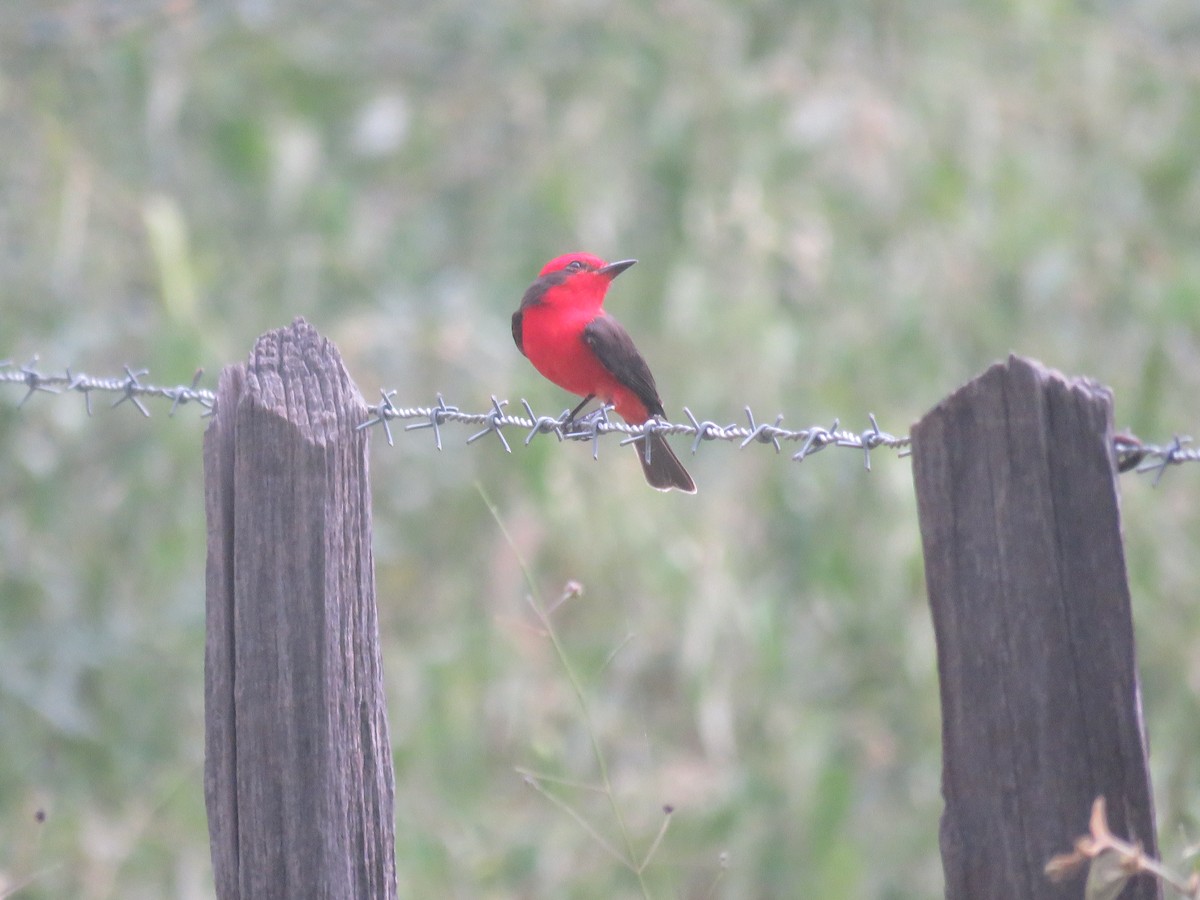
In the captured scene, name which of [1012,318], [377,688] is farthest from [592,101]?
[377,688]

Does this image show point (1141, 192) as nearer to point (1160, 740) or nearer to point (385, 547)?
point (1160, 740)

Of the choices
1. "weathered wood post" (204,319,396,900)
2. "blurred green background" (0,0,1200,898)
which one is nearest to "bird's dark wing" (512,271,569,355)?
"blurred green background" (0,0,1200,898)

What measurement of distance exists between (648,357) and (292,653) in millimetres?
4581

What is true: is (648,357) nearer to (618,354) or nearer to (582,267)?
(582,267)

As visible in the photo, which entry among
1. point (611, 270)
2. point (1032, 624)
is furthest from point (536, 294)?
point (1032, 624)

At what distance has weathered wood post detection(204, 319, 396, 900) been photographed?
6.39ft

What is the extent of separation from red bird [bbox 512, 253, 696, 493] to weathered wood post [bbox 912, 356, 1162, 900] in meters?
2.69

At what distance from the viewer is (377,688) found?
2020 millimetres

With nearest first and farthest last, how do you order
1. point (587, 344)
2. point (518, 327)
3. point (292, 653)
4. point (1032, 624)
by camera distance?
point (1032, 624) → point (292, 653) → point (587, 344) → point (518, 327)

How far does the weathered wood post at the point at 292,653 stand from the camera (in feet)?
6.39

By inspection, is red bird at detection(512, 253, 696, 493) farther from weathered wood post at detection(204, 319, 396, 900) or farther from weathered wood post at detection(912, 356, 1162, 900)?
weathered wood post at detection(912, 356, 1162, 900)

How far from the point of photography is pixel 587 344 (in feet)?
14.6

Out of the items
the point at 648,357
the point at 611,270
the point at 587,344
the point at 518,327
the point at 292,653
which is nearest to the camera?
the point at 292,653

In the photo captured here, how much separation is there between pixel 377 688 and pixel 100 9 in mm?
6190
